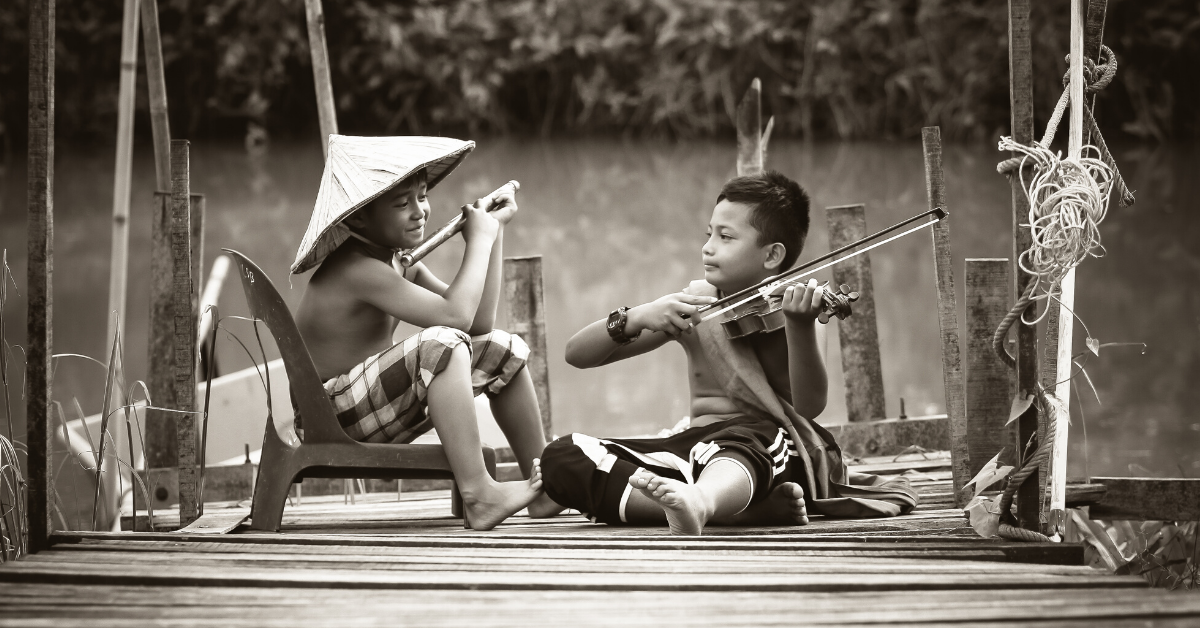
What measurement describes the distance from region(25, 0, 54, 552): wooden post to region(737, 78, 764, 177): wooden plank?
7.35ft

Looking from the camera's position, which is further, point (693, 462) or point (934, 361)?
point (934, 361)

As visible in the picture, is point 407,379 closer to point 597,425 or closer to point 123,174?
point 123,174

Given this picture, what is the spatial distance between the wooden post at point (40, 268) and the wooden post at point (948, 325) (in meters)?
1.73

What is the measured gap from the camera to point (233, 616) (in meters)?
1.77

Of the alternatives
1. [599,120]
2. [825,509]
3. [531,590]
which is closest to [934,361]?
[825,509]

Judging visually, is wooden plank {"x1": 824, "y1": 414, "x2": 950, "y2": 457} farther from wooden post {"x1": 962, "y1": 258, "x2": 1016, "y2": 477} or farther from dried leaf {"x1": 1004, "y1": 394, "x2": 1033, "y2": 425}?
dried leaf {"x1": 1004, "y1": 394, "x2": 1033, "y2": 425}

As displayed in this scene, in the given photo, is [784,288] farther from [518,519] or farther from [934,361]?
[934,361]

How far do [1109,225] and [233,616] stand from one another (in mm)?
9067

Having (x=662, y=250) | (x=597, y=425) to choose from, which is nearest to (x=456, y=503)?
(x=597, y=425)

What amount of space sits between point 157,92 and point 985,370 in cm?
230

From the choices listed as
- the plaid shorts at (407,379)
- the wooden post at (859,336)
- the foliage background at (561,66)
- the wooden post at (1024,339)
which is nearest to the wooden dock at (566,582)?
the wooden post at (1024,339)

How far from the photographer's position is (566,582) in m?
1.91

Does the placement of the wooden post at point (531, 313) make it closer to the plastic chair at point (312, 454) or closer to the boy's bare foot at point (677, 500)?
the plastic chair at point (312, 454)

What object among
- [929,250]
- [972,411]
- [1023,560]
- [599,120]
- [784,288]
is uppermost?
[599,120]
